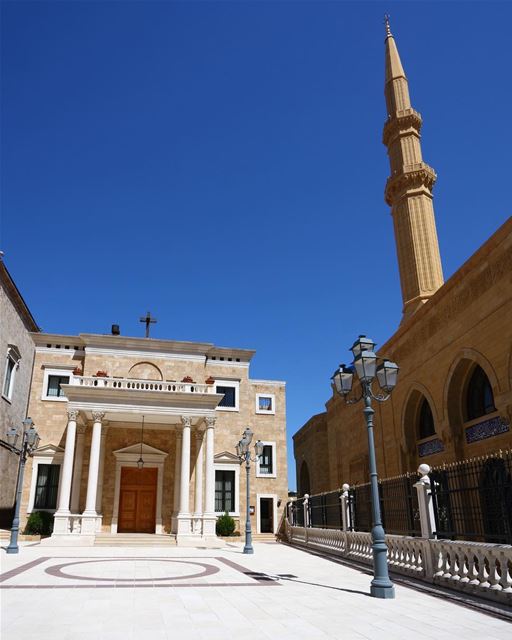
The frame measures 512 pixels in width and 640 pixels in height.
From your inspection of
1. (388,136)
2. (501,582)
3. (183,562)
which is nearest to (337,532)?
(183,562)

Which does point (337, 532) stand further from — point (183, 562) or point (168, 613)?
point (168, 613)

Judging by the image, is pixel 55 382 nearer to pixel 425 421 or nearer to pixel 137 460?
pixel 137 460

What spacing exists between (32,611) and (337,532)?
1178cm

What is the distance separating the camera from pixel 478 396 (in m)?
17.6

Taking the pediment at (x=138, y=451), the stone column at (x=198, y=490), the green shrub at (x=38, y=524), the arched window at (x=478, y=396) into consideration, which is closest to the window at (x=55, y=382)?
the pediment at (x=138, y=451)

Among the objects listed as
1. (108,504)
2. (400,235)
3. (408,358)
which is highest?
(400,235)

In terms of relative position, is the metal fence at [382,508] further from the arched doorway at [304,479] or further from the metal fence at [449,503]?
the arched doorway at [304,479]

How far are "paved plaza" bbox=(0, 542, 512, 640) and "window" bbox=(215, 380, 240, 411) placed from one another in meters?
16.1

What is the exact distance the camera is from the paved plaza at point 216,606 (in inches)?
251

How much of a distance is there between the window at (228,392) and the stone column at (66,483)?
8.74m

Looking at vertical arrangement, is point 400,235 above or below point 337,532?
above

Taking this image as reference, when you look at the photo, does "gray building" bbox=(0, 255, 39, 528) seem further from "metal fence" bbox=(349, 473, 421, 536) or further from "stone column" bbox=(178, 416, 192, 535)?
"metal fence" bbox=(349, 473, 421, 536)

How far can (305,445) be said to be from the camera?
4066 centimetres

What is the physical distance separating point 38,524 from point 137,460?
5.13 m
